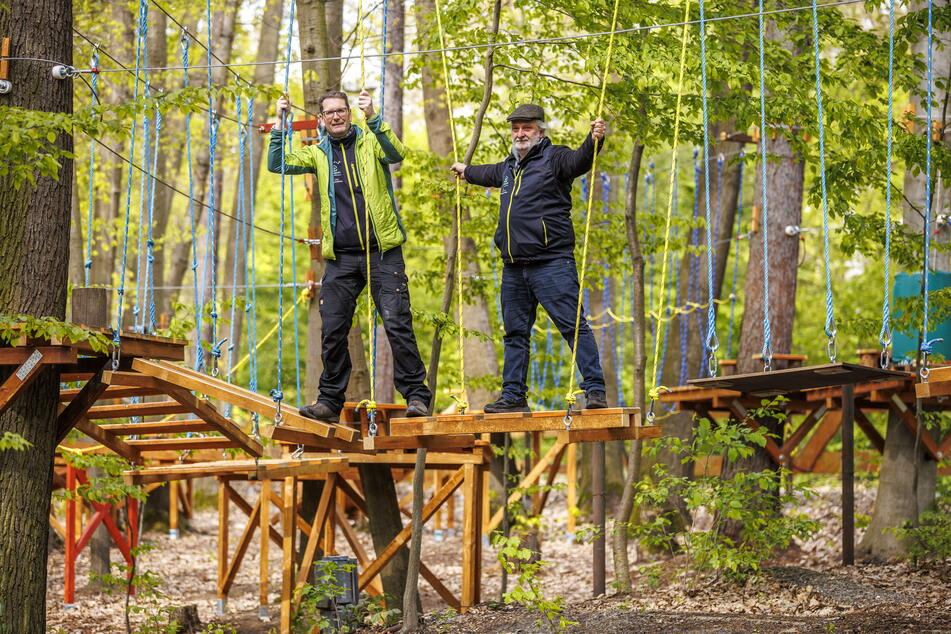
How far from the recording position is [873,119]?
8.61m

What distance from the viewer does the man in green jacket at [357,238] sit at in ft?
21.7

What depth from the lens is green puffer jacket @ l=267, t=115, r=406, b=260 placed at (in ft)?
21.7

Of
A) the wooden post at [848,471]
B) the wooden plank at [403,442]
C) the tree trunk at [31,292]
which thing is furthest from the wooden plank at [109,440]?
the wooden post at [848,471]

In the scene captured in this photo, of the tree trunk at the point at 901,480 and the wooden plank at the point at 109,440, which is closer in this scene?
the wooden plank at the point at 109,440

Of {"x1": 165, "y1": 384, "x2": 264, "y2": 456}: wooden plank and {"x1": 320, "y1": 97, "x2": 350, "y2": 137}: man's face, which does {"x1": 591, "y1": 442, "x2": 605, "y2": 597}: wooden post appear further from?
{"x1": 320, "y1": 97, "x2": 350, "y2": 137}: man's face

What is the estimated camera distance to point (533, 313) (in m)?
6.50

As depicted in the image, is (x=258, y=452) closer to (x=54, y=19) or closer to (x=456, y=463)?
(x=456, y=463)

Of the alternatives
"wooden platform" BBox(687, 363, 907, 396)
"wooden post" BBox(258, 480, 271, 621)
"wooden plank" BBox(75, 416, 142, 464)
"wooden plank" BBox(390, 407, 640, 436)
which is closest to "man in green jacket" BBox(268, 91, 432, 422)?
"wooden plank" BBox(390, 407, 640, 436)

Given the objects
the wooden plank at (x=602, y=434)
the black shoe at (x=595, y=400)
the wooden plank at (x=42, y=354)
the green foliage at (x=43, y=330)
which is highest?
the green foliage at (x=43, y=330)

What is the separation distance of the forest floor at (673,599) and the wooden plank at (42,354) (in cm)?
340

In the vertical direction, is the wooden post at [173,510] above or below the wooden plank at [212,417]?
below

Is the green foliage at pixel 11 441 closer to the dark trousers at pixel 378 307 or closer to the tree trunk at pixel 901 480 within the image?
the dark trousers at pixel 378 307

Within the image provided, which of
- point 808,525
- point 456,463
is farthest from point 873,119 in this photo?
point 456,463

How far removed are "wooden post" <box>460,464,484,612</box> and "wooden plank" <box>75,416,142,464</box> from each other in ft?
8.63
